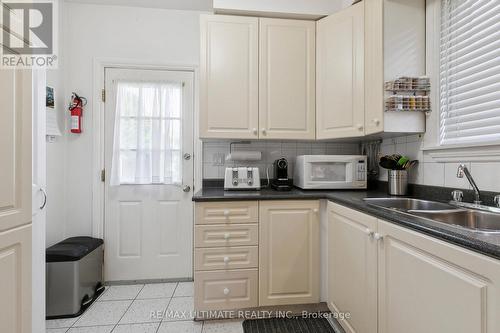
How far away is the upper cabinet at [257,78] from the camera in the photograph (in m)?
1.89

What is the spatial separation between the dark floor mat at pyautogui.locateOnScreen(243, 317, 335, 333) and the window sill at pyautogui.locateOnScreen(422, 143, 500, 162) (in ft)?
4.35

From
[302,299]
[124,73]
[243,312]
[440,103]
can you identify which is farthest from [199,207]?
[440,103]

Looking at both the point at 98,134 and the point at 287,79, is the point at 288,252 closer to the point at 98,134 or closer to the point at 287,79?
the point at 287,79

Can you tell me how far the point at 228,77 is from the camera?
1.90 m

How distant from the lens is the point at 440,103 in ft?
4.87

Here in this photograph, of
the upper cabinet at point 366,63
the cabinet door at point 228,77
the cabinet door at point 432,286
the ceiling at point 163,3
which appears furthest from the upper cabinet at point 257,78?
the cabinet door at point 432,286

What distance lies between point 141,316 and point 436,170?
229 cm

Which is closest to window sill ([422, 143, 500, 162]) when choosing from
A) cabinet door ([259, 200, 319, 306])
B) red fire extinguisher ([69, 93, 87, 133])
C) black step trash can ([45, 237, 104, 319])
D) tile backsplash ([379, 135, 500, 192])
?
tile backsplash ([379, 135, 500, 192])

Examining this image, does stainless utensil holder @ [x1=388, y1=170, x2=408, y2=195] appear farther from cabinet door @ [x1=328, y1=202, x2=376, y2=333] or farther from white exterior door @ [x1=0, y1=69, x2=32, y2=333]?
white exterior door @ [x1=0, y1=69, x2=32, y2=333]

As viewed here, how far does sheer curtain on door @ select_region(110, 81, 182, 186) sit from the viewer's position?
222 centimetres

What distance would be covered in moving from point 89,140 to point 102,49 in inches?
34.2

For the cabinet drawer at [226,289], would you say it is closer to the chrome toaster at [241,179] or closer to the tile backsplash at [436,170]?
the chrome toaster at [241,179]

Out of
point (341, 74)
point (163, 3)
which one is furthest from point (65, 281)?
point (341, 74)

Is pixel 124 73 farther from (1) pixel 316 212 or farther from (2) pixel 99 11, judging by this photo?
(1) pixel 316 212
